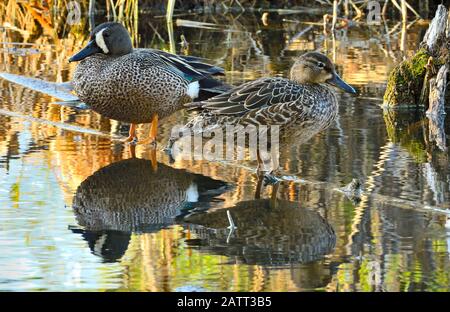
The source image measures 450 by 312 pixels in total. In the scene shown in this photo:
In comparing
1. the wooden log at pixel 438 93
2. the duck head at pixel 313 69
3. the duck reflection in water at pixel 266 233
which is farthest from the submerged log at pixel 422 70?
the duck reflection in water at pixel 266 233

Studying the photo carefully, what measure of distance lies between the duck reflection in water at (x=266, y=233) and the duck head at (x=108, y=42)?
2132mm

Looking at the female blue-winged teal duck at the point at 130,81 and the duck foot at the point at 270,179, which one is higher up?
the female blue-winged teal duck at the point at 130,81

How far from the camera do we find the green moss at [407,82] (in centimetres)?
883

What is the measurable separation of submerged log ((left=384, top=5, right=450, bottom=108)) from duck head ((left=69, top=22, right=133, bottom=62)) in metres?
2.54

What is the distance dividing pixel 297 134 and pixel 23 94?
3.63 meters

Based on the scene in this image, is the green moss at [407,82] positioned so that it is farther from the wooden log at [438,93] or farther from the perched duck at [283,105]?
the perched duck at [283,105]

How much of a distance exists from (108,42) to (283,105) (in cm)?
173

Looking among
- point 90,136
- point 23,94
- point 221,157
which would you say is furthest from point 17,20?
point 221,157

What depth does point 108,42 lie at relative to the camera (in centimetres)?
768

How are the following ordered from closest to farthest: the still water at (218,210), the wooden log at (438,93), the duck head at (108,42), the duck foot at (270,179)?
the still water at (218,210) < the duck foot at (270,179) < the duck head at (108,42) < the wooden log at (438,93)

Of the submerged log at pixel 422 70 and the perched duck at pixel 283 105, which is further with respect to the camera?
the submerged log at pixel 422 70

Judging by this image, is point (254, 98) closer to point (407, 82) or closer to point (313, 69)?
point (313, 69)

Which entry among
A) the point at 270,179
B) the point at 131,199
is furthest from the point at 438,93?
the point at 131,199

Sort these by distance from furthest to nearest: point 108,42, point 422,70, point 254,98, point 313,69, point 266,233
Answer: point 422,70
point 108,42
point 313,69
point 254,98
point 266,233
